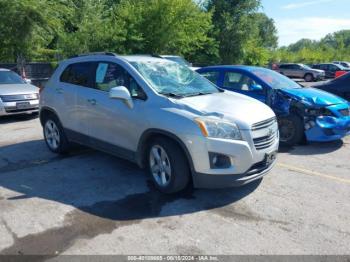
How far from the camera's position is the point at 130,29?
21859 millimetres

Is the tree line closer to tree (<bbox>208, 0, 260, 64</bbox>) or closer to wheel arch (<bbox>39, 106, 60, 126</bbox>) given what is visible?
tree (<bbox>208, 0, 260, 64</bbox>)

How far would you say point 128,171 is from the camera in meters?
5.64

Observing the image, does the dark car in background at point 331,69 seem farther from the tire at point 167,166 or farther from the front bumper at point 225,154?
the tire at point 167,166

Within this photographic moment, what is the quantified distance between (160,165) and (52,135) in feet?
9.72

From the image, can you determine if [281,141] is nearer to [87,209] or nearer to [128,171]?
[128,171]

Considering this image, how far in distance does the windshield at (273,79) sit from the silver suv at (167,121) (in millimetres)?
2292

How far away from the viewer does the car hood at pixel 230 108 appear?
4348mm

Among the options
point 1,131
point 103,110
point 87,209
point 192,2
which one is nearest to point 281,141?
point 103,110

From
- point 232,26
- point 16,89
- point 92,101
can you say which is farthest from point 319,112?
point 232,26

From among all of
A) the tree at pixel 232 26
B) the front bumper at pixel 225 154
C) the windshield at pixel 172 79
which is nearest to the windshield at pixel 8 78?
the windshield at pixel 172 79

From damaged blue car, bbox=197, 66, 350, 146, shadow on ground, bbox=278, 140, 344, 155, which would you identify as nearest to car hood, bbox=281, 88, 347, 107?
damaged blue car, bbox=197, 66, 350, 146

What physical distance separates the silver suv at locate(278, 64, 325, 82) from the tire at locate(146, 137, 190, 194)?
28.8m

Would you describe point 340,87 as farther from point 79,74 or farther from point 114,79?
point 79,74

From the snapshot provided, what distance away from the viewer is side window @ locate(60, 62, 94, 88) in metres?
5.79
